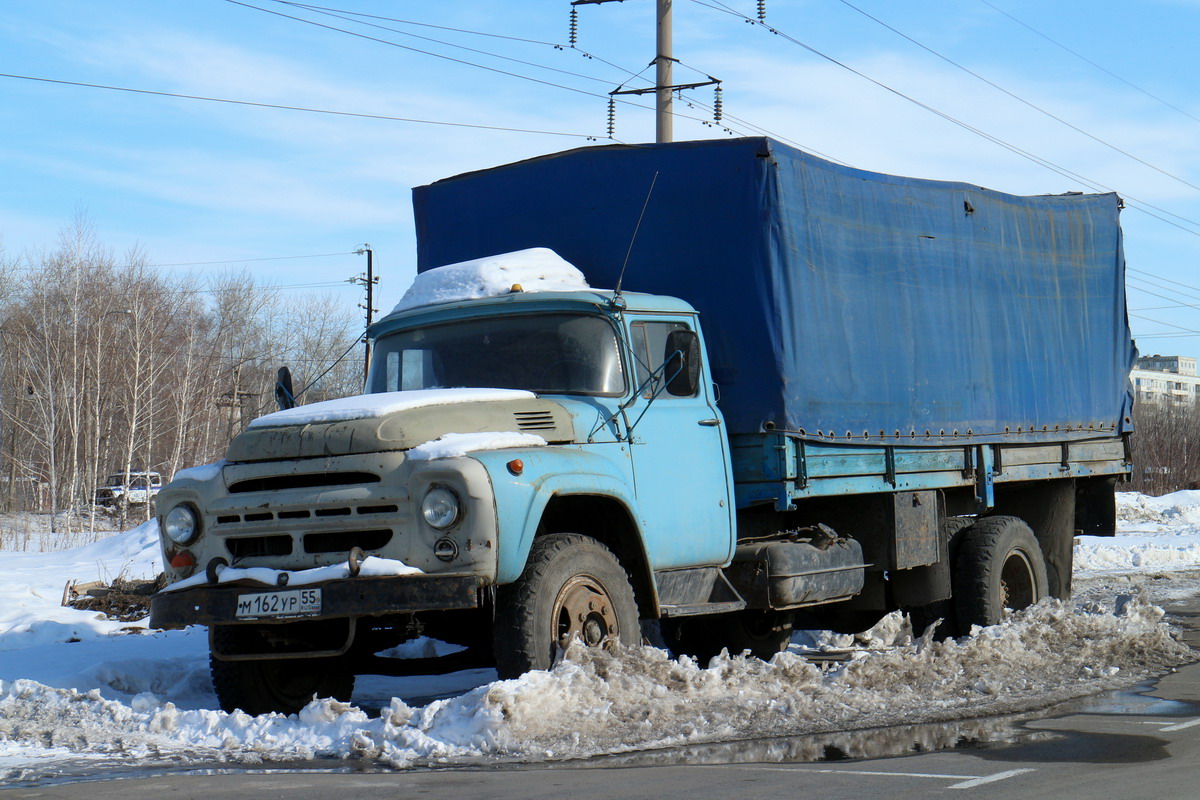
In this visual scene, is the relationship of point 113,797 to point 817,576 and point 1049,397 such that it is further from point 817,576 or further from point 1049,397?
point 1049,397

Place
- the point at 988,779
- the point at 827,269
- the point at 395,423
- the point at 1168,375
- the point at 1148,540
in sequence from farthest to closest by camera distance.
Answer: the point at 1168,375, the point at 1148,540, the point at 827,269, the point at 395,423, the point at 988,779

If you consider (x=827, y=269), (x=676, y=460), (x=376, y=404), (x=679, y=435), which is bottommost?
(x=676, y=460)

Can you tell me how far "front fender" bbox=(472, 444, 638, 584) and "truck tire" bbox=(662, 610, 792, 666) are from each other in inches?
109

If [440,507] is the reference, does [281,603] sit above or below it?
below

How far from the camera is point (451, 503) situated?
6000 mm

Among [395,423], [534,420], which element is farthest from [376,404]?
[534,420]

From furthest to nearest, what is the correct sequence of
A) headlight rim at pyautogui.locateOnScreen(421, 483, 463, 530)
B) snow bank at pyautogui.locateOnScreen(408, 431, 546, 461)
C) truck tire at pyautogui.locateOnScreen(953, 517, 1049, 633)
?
truck tire at pyautogui.locateOnScreen(953, 517, 1049, 633) < snow bank at pyautogui.locateOnScreen(408, 431, 546, 461) < headlight rim at pyautogui.locateOnScreen(421, 483, 463, 530)

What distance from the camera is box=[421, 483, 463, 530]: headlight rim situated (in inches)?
236

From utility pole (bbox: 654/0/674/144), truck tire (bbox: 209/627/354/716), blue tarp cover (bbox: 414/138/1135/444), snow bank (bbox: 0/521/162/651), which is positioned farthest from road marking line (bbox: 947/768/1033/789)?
utility pole (bbox: 654/0/674/144)

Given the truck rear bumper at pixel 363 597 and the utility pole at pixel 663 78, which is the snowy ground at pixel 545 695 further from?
the utility pole at pixel 663 78

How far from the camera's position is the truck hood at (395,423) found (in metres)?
6.31

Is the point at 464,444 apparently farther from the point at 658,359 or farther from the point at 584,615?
the point at 658,359

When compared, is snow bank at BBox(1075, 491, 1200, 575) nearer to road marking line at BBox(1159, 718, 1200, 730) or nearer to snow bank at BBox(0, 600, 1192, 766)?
snow bank at BBox(0, 600, 1192, 766)

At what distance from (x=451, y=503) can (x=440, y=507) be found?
0.21 ft
